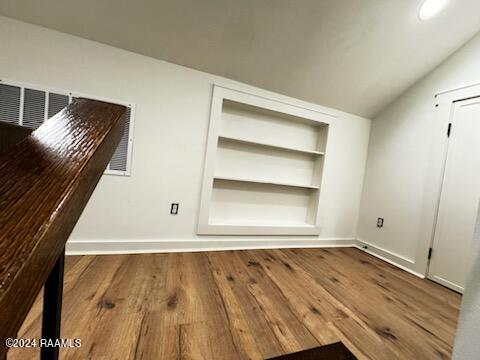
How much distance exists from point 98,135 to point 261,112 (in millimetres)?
2143

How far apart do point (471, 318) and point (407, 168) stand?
2021 millimetres

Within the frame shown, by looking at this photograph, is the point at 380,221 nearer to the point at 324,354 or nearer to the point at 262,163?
the point at 262,163

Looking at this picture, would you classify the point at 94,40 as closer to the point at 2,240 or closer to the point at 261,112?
the point at 261,112

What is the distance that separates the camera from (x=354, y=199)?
2.71 m

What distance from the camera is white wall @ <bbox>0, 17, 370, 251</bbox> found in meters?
1.54

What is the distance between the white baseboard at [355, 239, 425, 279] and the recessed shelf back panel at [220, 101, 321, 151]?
1289 mm

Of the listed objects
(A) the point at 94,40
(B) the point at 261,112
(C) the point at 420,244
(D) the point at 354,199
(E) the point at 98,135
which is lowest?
(C) the point at 420,244

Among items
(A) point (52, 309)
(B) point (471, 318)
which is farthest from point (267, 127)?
(A) point (52, 309)

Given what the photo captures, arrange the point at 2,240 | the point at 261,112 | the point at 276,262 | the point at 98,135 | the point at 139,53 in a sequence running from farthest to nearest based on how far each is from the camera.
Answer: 1. the point at 261,112
2. the point at 276,262
3. the point at 139,53
4. the point at 98,135
5. the point at 2,240

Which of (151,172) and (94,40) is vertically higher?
(94,40)

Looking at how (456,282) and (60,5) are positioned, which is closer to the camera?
(60,5)

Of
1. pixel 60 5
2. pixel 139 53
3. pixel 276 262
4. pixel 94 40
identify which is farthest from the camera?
pixel 276 262

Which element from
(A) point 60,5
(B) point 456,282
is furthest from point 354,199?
(A) point 60,5

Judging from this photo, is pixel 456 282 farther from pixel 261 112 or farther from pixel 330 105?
pixel 261 112
